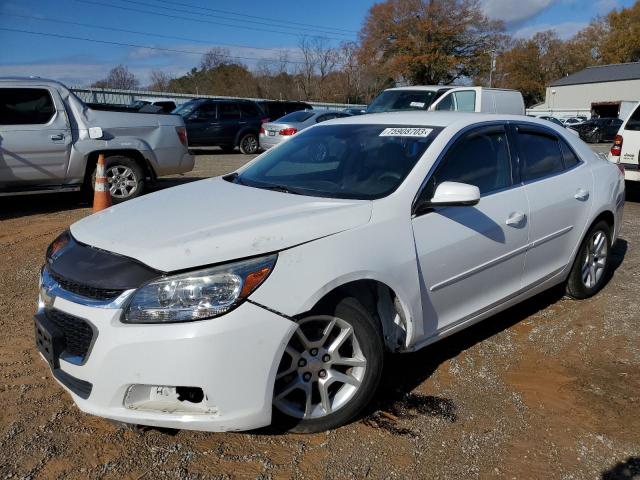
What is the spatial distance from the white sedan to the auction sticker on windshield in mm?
16

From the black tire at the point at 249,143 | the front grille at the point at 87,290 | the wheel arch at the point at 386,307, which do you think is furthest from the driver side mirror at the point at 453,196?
the black tire at the point at 249,143

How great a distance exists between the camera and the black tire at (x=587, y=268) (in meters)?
4.61

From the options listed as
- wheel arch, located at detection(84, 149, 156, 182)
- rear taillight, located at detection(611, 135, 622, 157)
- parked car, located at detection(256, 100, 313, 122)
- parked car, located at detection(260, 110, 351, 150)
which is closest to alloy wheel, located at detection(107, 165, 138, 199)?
wheel arch, located at detection(84, 149, 156, 182)

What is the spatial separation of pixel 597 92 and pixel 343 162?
6499 cm

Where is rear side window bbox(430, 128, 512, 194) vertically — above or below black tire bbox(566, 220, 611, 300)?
above

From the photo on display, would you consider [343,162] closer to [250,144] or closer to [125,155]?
[125,155]

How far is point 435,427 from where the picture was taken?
116 inches

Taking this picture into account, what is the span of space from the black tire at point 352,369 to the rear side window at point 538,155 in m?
1.83

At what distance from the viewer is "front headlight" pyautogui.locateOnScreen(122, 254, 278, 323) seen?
7.93 feet

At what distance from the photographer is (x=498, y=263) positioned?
11.9ft

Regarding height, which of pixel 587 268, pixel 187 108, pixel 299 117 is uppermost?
pixel 187 108

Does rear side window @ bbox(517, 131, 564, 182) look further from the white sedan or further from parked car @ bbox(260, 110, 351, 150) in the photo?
parked car @ bbox(260, 110, 351, 150)

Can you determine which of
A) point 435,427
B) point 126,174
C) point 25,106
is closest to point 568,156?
point 435,427

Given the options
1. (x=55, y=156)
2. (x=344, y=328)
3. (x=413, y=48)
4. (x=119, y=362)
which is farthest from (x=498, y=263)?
(x=413, y=48)
